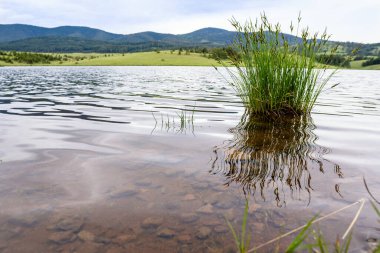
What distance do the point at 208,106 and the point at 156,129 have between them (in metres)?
4.60

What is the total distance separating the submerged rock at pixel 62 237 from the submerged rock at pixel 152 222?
57 centimetres

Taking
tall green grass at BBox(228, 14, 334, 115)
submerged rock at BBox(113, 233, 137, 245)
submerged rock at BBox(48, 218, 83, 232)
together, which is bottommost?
submerged rock at BBox(113, 233, 137, 245)

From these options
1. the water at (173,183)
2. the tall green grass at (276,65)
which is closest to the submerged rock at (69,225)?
the water at (173,183)

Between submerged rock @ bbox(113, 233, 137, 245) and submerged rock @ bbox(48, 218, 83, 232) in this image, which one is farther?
submerged rock @ bbox(48, 218, 83, 232)

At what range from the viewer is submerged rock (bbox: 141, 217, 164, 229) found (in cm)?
268

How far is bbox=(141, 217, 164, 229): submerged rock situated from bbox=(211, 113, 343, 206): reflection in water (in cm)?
104

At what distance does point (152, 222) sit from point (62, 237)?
2.42 ft

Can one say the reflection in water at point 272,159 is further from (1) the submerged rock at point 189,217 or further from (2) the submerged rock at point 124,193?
(2) the submerged rock at point 124,193

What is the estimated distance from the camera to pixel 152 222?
2.74m

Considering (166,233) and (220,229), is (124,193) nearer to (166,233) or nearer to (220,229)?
(166,233)

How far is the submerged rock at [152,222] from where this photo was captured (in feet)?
8.79

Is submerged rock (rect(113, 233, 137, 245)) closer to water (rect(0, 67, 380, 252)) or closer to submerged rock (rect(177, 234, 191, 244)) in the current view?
water (rect(0, 67, 380, 252))

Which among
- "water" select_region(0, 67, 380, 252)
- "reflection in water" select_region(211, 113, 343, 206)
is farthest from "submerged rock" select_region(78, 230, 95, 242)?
"reflection in water" select_region(211, 113, 343, 206)

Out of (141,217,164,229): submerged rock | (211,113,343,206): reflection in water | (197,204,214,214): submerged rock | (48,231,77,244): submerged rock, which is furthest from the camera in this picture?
(211,113,343,206): reflection in water
